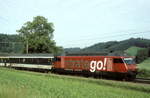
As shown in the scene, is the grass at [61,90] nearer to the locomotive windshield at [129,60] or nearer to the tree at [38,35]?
the locomotive windshield at [129,60]

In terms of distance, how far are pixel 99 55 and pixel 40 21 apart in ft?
149

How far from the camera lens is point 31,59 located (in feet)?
135

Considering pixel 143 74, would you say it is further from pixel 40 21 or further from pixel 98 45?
pixel 98 45

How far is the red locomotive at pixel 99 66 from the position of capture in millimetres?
25953

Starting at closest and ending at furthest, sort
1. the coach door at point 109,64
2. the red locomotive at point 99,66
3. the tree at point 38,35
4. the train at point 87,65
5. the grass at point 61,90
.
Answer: the grass at point 61,90 → the red locomotive at point 99,66 → the train at point 87,65 → the coach door at point 109,64 → the tree at point 38,35

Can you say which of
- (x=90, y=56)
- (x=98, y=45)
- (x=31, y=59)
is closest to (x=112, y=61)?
(x=90, y=56)

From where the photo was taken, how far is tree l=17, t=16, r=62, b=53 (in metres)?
66.0

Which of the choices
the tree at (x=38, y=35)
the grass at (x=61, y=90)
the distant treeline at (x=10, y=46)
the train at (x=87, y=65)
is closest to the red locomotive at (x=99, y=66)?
the train at (x=87, y=65)

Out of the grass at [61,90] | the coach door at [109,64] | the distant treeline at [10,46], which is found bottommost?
the grass at [61,90]

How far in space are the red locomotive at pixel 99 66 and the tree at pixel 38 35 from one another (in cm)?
3159

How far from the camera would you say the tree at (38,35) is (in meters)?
66.0

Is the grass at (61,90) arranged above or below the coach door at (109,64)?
below

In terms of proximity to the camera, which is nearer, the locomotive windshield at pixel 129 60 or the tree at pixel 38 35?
the locomotive windshield at pixel 129 60

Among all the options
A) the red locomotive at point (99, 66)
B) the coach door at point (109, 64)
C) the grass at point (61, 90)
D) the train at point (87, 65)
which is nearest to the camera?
the grass at point (61, 90)
